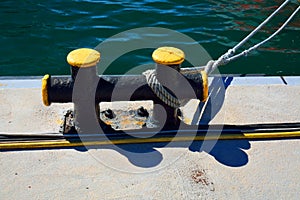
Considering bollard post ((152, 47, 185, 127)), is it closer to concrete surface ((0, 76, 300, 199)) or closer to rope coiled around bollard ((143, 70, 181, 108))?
rope coiled around bollard ((143, 70, 181, 108))

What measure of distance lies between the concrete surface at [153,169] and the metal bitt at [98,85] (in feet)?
1.07

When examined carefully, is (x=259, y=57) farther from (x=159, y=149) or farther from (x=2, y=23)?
(x=2, y=23)

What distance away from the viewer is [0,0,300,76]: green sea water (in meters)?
5.59

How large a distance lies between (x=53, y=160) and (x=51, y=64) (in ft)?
9.88

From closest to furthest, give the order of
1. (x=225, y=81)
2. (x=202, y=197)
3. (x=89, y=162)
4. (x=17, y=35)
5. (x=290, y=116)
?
1. (x=202, y=197)
2. (x=89, y=162)
3. (x=290, y=116)
4. (x=225, y=81)
5. (x=17, y=35)

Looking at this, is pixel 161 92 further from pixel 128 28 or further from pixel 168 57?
pixel 128 28

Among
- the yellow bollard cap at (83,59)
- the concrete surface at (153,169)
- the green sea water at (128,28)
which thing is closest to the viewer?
the concrete surface at (153,169)

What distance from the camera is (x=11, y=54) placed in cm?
572

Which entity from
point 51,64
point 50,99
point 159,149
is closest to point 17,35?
point 51,64

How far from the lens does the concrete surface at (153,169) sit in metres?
2.52

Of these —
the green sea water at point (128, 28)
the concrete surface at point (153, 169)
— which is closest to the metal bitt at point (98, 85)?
the concrete surface at point (153, 169)

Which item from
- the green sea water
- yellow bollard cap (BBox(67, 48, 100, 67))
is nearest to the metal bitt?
yellow bollard cap (BBox(67, 48, 100, 67))

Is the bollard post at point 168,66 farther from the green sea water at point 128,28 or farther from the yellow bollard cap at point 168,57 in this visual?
the green sea water at point 128,28

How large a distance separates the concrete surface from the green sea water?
2428 millimetres
